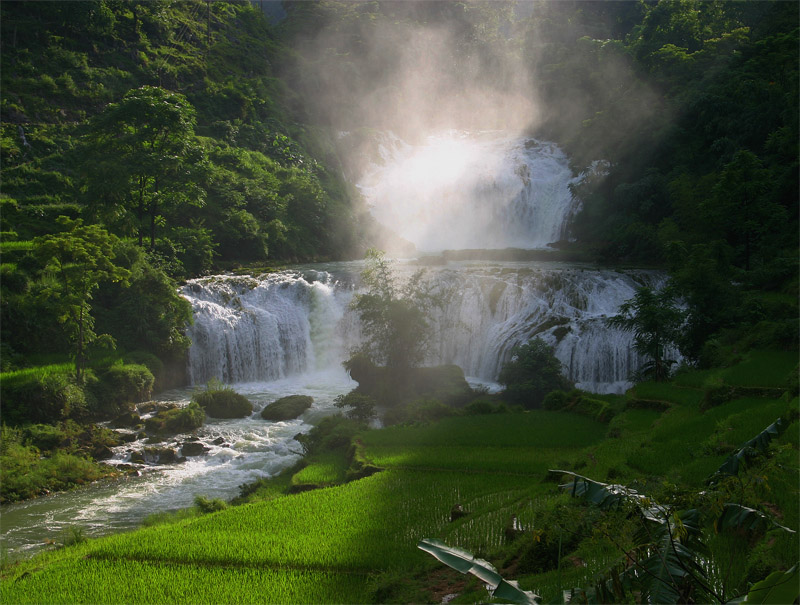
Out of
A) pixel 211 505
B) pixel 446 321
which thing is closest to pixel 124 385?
pixel 211 505

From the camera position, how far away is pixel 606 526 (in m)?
2.97

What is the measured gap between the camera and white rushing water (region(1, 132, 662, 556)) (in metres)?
12.0

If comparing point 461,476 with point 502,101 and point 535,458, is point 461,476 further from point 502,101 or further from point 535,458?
point 502,101

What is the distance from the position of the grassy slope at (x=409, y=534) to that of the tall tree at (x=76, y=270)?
8988 millimetres

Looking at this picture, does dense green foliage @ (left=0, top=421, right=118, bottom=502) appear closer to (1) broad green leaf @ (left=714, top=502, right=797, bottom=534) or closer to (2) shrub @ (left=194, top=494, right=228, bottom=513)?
(2) shrub @ (left=194, top=494, right=228, bottom=513)

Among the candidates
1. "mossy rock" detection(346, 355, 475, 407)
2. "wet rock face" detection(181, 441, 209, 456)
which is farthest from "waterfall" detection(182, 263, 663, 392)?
"wet rock face" detection(181, 441, 209, 456)

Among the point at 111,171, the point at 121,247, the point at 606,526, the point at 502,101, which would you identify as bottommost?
the point at 606,526

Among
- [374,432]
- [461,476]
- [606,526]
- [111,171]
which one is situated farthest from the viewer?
[111,171]

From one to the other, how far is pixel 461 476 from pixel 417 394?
832 cm

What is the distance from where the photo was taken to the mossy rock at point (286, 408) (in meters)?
17.4

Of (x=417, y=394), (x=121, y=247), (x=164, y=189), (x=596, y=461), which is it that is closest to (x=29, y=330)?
(x=121, y=247)

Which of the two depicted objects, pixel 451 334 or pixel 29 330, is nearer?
pixel 29 330

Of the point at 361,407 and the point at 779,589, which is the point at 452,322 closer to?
the point at 361,407

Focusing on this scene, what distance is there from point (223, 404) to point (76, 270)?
5.48m
